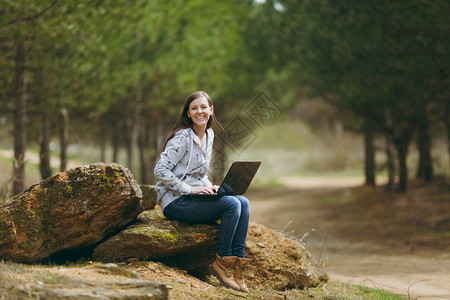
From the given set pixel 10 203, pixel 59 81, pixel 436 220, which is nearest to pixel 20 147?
pixel 59 81

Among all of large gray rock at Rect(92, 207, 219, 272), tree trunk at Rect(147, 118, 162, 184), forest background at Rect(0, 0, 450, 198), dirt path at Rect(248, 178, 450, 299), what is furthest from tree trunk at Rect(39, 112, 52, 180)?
large gray rock at Rect(92, 207, 219, 272)

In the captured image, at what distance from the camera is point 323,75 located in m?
14.2

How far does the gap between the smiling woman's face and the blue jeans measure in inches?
28.8

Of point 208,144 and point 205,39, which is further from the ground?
point 205,39

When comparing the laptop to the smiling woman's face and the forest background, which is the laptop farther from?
the smiling woman's face

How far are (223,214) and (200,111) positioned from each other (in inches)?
39.8

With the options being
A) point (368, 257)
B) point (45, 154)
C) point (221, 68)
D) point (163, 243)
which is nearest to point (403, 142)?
point (368, 257)

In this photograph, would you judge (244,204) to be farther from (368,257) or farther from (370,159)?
(370,159)

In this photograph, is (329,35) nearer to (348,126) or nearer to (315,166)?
(348,126)

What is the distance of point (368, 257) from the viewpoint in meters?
8.55

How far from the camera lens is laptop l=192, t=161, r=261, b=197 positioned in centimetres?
448

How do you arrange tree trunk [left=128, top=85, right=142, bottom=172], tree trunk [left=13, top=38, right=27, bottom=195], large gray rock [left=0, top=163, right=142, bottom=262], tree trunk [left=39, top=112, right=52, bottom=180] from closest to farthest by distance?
large gray rock [left=0, top=163, right=142, bottom=262], tree trunk [left=13, top=38, right=27, bottom=195], tree trunk [left=39, top=112, right=52, bottom=180], tree trunk [left=128, top=85, right=142, bottom=172]

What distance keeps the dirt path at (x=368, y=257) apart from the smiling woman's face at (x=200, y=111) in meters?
1.73

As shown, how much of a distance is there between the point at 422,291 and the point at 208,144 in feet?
10.2
